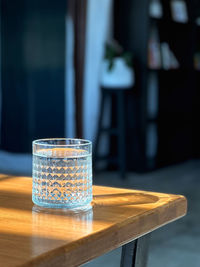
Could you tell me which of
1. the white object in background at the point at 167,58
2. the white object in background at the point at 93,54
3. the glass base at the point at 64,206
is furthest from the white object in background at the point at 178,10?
the glass base at the point at 64,206

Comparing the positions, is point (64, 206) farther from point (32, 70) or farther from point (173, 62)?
point (173, 62)

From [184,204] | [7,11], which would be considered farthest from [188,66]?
[184,204]

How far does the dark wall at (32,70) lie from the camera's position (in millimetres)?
4812

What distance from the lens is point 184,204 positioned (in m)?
0.99

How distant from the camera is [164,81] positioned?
541 centimetres

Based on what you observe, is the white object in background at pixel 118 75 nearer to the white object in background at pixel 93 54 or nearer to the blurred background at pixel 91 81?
the blurred background at pixel 91 81

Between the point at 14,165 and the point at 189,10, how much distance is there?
246 cm

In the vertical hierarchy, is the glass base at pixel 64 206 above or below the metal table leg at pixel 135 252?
above

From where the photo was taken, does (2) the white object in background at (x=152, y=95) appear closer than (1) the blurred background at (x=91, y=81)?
No

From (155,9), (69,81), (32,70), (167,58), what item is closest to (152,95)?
(167,58)

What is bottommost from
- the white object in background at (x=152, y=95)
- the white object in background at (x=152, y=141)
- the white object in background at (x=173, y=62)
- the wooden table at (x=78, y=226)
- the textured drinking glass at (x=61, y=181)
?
the white object in background at (x=152, y=141)

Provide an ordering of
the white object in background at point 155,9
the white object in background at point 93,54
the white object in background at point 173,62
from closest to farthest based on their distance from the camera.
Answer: the white object in background at point 93,54 < the white object in background at point 155,9 < the white object in background at point 173,62

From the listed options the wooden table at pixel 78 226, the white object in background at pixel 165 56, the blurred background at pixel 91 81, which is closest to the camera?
the wooden table at pixel 78 226

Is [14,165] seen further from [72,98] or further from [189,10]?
[189,10]
